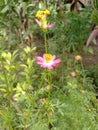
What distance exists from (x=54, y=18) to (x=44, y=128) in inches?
38.7

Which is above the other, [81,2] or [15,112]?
[81,2]

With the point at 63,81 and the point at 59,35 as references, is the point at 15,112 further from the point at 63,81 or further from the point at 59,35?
the point at 59,35

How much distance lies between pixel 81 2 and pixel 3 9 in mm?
Answer: 657

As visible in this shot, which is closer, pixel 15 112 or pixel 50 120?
pixel 50 120

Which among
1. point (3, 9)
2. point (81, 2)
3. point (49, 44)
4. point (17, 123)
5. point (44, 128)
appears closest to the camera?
point (44, 128)

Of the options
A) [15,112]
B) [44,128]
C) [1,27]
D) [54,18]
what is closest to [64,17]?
[54,18]

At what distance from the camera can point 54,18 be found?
99.5 inches

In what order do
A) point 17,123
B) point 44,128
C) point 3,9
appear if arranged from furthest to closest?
point 3,9 < point 17,123 < point 44,128

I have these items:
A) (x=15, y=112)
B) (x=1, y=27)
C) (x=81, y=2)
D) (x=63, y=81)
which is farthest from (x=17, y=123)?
(x=81, y=2)

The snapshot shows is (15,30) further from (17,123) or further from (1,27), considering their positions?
(17,123)

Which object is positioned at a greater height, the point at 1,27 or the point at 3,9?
the point at 3,9

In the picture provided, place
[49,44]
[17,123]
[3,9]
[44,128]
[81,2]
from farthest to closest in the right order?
[81,2] → [49,44] → [3,9] → [17,123] → [44,128]

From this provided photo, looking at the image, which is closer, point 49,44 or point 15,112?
point 15,112

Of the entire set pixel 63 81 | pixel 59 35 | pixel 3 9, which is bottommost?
pixel 63 81
